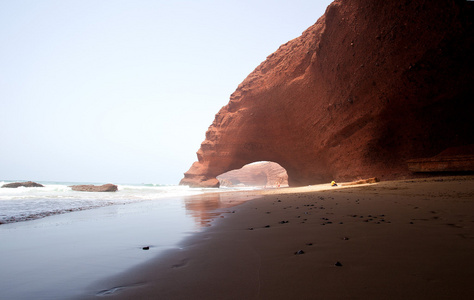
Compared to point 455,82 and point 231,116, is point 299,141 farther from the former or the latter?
point 455,82

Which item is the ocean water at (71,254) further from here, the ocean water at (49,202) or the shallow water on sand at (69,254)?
the ocean water at (49,202)

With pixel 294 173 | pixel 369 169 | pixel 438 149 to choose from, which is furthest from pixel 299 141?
pixel 438 149

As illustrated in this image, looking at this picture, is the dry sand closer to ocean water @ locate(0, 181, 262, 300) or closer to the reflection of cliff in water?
ocean water @ locate(0, 181, 262, 300)

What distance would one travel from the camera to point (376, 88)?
46.5 ft

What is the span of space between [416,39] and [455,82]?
288 cm

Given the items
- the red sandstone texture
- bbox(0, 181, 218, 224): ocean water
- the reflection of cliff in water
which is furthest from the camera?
the red sandstone texture

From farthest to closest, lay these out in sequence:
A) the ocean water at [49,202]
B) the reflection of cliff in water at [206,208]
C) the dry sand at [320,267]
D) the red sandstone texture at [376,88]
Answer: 1. the red sandstone texture at [376,88]
2. the ocean water at [49,202]
3. the reflection of cliff in water at [206,208]
4. the dry sand at [320,267]

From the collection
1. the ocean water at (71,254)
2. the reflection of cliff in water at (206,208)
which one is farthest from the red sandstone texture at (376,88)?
the ocean water at (71,254)

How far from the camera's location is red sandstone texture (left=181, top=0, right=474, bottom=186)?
11477mm

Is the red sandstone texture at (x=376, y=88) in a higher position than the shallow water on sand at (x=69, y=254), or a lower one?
higher

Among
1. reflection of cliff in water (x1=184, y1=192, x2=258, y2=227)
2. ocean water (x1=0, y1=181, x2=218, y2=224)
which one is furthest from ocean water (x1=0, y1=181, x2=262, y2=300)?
ocean water (x1=0, y1=181, x2=218, y2=224)

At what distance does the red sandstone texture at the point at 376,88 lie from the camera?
1148 cm

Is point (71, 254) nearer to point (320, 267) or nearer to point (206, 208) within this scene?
point (320, 267)

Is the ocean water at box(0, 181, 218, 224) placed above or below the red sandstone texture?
below
